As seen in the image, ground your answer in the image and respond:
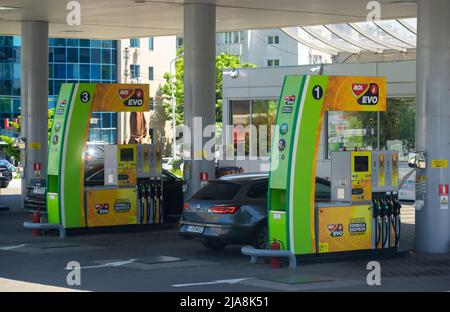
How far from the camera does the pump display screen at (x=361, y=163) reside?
1543 cm

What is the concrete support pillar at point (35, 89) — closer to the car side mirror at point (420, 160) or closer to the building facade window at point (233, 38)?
the car side mirror at point (420, 160)

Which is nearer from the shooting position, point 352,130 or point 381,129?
point 381,129

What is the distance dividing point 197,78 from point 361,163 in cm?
680

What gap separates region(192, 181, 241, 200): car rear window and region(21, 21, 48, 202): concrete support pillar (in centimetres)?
1064

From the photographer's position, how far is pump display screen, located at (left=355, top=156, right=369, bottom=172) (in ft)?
50.6

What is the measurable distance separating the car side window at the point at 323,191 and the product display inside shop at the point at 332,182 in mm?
743

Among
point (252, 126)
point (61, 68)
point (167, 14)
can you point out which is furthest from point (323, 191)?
point (61, 68)

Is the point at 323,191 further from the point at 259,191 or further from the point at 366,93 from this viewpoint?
the point at 366,93

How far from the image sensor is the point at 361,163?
15484 millimetres

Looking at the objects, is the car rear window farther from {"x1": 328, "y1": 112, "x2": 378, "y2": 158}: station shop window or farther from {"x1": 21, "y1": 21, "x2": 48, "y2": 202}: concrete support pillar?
{"x1": 328, "y1": 112, "x2": 378, "y2": 158}: station shop window

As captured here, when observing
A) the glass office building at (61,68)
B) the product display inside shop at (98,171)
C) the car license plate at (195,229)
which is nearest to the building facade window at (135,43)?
the glass office building at (61,68)

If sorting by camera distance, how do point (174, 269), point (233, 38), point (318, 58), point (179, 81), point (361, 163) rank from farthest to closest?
1. point (233, 38)
2. point (318, 58)
3. point (179, 81)
4. point (361, 163)
5. point (174, 269)
